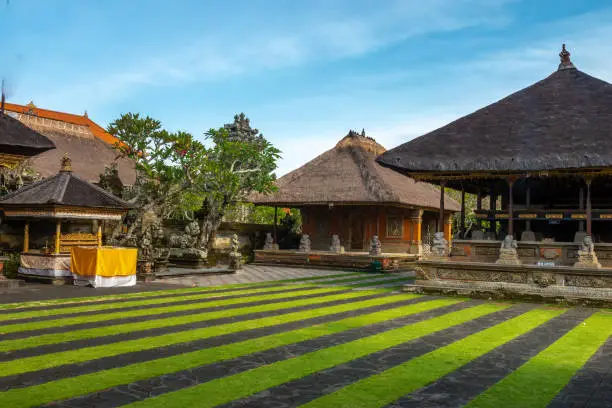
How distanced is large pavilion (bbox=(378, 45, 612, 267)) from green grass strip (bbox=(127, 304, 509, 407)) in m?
7.46

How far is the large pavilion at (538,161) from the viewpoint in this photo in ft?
50.6

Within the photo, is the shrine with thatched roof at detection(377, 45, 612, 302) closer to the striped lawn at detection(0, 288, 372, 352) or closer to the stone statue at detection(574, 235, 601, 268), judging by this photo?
the stone statue at detection(574, 235, 601, 268)

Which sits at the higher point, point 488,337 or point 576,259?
point 576,259

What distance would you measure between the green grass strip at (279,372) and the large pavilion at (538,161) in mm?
7462

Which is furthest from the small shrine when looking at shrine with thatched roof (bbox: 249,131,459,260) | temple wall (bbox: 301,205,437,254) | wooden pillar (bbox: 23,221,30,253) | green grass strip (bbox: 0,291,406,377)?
temple wall (bbox: 301,205,437,254)

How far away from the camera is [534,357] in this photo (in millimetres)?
7523

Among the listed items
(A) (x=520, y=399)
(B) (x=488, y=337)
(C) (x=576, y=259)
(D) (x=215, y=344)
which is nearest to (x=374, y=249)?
(C) (x=576, y=259)

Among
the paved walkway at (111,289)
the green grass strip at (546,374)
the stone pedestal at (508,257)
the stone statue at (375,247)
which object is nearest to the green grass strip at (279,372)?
the green grass strip at (546,374)

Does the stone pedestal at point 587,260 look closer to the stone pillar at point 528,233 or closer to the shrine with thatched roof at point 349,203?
the stone pillar at point 528,233

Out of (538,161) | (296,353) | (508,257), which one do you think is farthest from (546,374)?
(538,161)

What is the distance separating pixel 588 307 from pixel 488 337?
6161mm

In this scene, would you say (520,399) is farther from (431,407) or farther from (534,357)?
(534,357)

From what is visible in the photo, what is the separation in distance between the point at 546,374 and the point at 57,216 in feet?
47.0

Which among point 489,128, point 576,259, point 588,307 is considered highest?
point 489,128
